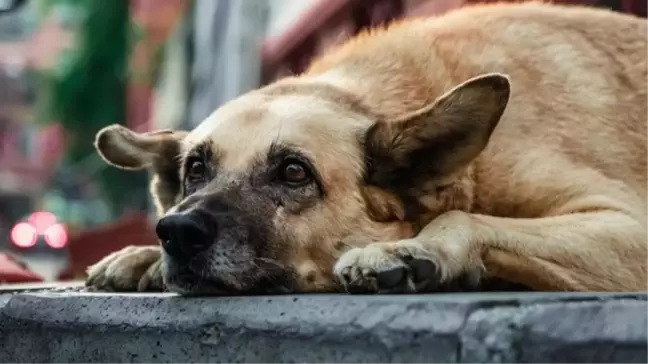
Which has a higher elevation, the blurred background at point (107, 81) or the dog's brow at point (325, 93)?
the dog's brow at point (325, 93)

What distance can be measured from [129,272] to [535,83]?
1372mm

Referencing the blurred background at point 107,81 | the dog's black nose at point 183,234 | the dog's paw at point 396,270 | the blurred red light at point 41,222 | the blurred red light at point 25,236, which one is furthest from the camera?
the blurred red light at point 41,222

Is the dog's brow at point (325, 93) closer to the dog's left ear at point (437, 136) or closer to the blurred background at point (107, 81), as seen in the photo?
the dog's left ear at point (437, 136)

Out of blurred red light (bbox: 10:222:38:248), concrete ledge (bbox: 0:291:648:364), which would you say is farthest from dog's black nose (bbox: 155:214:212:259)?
blurred red light (bbox: 10:222:38:248)

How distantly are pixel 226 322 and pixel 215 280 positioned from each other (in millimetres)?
368

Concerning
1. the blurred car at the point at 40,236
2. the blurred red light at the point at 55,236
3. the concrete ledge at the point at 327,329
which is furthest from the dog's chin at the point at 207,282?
the blurred red light at the point at 55,236

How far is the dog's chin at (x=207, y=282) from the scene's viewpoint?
2.44 meters

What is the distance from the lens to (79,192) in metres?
20.4

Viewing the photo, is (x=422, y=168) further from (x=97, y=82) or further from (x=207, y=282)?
(x=97, y=82)

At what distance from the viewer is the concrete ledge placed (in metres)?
1.65

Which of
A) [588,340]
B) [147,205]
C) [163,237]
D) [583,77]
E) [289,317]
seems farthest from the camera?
[147,205]

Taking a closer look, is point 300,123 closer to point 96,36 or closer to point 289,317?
point 289,317

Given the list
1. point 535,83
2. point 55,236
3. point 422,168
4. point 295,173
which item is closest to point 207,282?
point 295,173

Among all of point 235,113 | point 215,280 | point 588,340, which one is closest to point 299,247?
point 215,280
